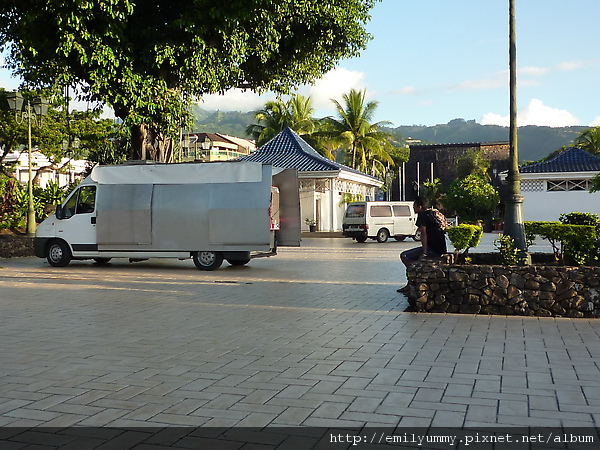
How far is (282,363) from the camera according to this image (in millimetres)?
6473

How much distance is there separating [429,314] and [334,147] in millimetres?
43680

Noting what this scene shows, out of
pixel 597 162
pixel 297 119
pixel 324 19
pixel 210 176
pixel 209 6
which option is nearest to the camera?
pixel 210 176

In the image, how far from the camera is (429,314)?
31.3 ft

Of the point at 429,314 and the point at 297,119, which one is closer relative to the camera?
the point at 429,314

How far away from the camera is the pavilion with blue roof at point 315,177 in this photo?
40.2 metres

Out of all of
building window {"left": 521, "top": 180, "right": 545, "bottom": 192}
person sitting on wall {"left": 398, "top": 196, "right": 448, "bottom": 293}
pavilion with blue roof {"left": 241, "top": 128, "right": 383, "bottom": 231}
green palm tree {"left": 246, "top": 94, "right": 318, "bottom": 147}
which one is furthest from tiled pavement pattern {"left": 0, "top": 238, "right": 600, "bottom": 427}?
green palm tree {"left": 246, "top": 94, "right": 318, "bottom": 147}

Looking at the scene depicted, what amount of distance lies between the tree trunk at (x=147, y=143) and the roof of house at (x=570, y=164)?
27463mm

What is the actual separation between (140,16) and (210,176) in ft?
21.1

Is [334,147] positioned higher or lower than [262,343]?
higher

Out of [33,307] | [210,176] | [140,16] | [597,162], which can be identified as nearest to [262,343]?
[33,307]

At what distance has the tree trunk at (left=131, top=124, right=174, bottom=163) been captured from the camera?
878 inches
